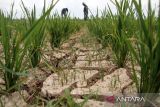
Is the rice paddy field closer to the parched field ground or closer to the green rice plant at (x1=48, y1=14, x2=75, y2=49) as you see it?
the parched field ground

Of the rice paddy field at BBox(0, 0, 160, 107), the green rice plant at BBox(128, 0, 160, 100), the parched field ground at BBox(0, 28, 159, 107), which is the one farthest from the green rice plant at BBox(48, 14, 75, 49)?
the green rice plant at BBox(128, 0, 160, 100)

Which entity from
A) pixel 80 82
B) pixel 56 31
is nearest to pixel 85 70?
pixel 80 82

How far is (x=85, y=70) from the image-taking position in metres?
2.09

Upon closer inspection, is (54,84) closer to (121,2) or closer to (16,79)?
(16,79)

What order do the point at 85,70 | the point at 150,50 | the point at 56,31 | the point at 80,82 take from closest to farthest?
1. the point at 150,50
2. the point at 80,82
3. the point at 85,70
4. the point at 56,31

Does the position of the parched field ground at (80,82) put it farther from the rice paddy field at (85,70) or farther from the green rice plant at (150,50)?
the green rice plant at (150,50)

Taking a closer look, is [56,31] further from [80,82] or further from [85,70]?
[80,82]

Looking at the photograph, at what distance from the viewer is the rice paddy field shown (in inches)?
48.0

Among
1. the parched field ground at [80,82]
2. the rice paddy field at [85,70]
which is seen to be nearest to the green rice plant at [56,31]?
the rice paddy field at [85,70]

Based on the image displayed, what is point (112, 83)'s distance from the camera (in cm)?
177

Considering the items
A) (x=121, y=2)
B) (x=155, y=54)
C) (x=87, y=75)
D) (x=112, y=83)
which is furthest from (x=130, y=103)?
(x=121, y=2)

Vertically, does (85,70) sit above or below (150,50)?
below

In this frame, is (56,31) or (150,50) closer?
(150,50)

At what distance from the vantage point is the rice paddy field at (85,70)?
4.00ft
